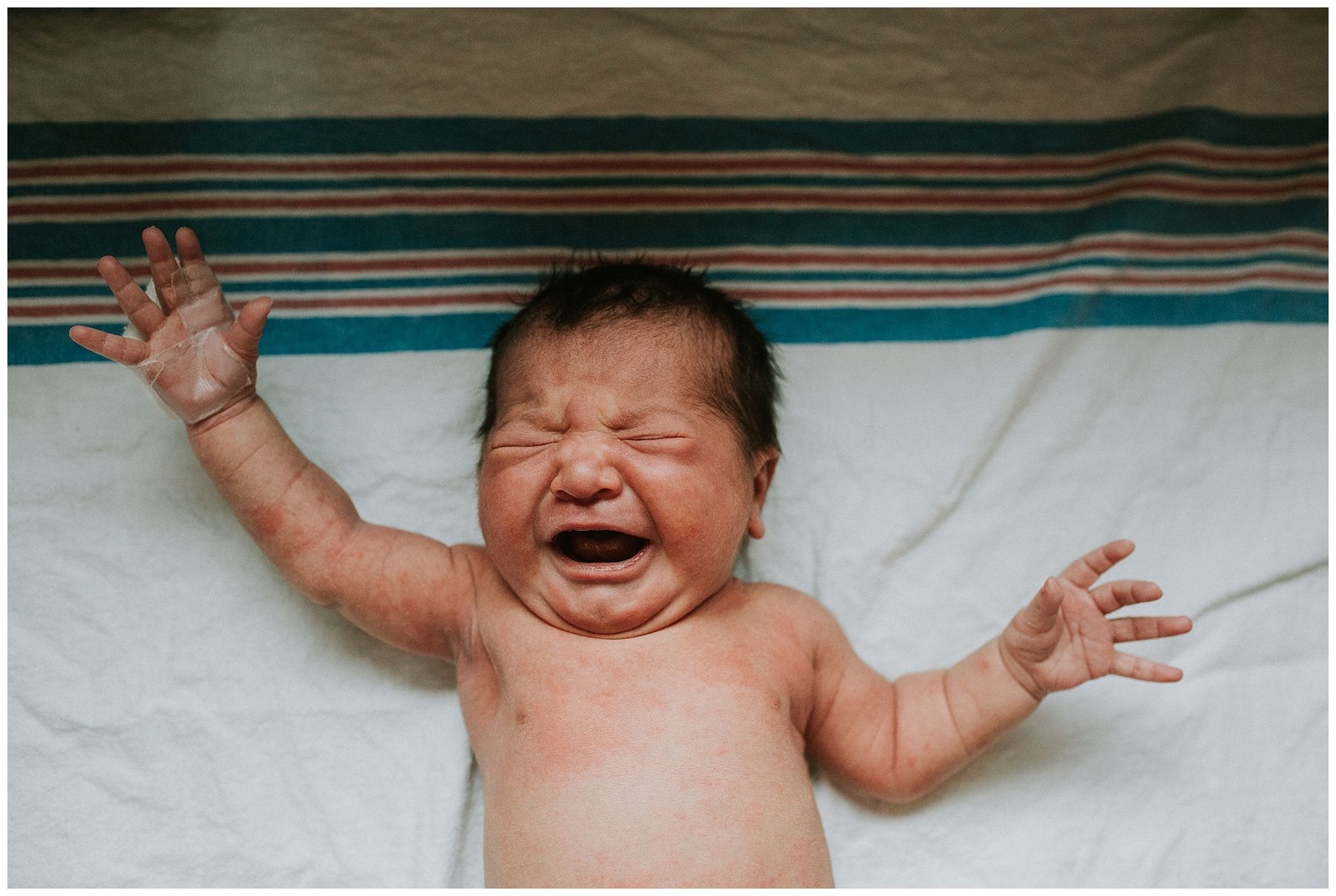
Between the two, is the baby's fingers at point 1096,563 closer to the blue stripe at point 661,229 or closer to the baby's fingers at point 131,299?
the blue stripe at point 661,229

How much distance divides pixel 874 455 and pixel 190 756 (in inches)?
36.9

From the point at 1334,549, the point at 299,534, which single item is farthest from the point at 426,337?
the point at 1334,549

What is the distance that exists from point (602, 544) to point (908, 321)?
57 cm

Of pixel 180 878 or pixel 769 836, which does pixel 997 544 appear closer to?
pixel 769 836

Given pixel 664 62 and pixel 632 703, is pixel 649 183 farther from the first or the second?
pixel 632 703

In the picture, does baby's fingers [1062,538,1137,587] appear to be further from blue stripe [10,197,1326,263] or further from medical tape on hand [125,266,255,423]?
medical tape on hand [125,266,255,423]

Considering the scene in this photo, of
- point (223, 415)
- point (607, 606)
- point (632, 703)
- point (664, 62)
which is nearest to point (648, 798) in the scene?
point (632, 703)

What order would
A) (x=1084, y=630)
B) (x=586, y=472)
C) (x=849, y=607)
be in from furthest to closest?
(x=849, y=607) → (x=1084, y=630) → (x=586, y=472)

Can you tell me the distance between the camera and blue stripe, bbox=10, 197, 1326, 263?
5.05ft

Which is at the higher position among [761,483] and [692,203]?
[692,203]

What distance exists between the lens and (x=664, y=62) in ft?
5.24

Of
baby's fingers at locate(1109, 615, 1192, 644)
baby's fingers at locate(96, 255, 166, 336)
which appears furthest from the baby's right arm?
baby's fingers at locate(1109, 615, 1192, 644)

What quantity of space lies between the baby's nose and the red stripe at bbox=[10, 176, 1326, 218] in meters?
0.44

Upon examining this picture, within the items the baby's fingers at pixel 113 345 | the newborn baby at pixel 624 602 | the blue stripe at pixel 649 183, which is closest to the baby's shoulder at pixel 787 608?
the newborn baby at pixel 624 602
